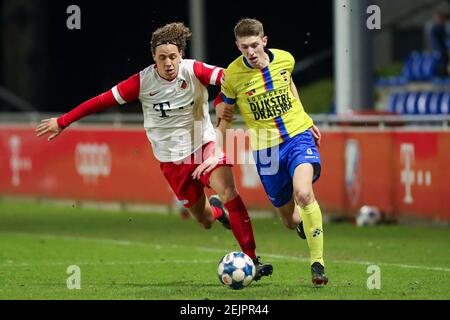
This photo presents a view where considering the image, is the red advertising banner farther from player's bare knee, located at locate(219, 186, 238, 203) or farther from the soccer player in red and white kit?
player's bare knee, located at locate(219, 186, 238, 203)

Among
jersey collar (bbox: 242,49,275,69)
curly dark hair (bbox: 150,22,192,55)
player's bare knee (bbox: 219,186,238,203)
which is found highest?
curly dark hair (bbox: 150,22,192,55)

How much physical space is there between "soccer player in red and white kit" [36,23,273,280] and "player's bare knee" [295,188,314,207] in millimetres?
709

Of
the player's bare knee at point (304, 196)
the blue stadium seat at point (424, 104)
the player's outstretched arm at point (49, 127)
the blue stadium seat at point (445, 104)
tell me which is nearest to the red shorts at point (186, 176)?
the player's outstretched arm at point (49, 127)

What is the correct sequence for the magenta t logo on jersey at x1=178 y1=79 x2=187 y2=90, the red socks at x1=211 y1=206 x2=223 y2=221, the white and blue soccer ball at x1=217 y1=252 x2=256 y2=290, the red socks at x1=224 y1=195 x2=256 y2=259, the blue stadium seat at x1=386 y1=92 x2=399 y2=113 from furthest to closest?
the blue stadium seat at x1=386 y1=92 x2=399 y2=113 → the red socks at x1=211 y1=206 x2=223 y2=221 → the magenta t logo on jersey at x1=178 y1=79 x2=187 y2=90 → the red socks at x1=224 y1=195 x2=256 y2=259 → the white and blue soccer ball at x1=217 y1=252 x2=256 y2=290

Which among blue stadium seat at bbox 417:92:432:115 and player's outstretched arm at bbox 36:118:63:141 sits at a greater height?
player's outstretched arm at bbox 36:118:63:141

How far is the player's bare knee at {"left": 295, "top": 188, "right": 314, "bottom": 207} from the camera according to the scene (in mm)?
10922

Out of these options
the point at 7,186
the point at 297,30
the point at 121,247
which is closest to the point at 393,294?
the point at 121,247

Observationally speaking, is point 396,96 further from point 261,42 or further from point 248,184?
point 261,42

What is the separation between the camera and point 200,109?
12.1 meters

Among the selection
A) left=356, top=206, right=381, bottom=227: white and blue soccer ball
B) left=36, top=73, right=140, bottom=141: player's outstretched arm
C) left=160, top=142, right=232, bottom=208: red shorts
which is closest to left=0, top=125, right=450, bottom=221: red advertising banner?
left=356, top=206, right=381, bottom=227: white and blue soccer ball

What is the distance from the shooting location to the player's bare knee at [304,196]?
10922 millimetres

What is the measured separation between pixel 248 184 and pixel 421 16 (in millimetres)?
13681

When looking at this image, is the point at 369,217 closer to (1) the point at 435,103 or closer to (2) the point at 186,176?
(2) the point at 186,176

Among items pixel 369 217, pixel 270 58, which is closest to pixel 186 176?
pixel 270 58
